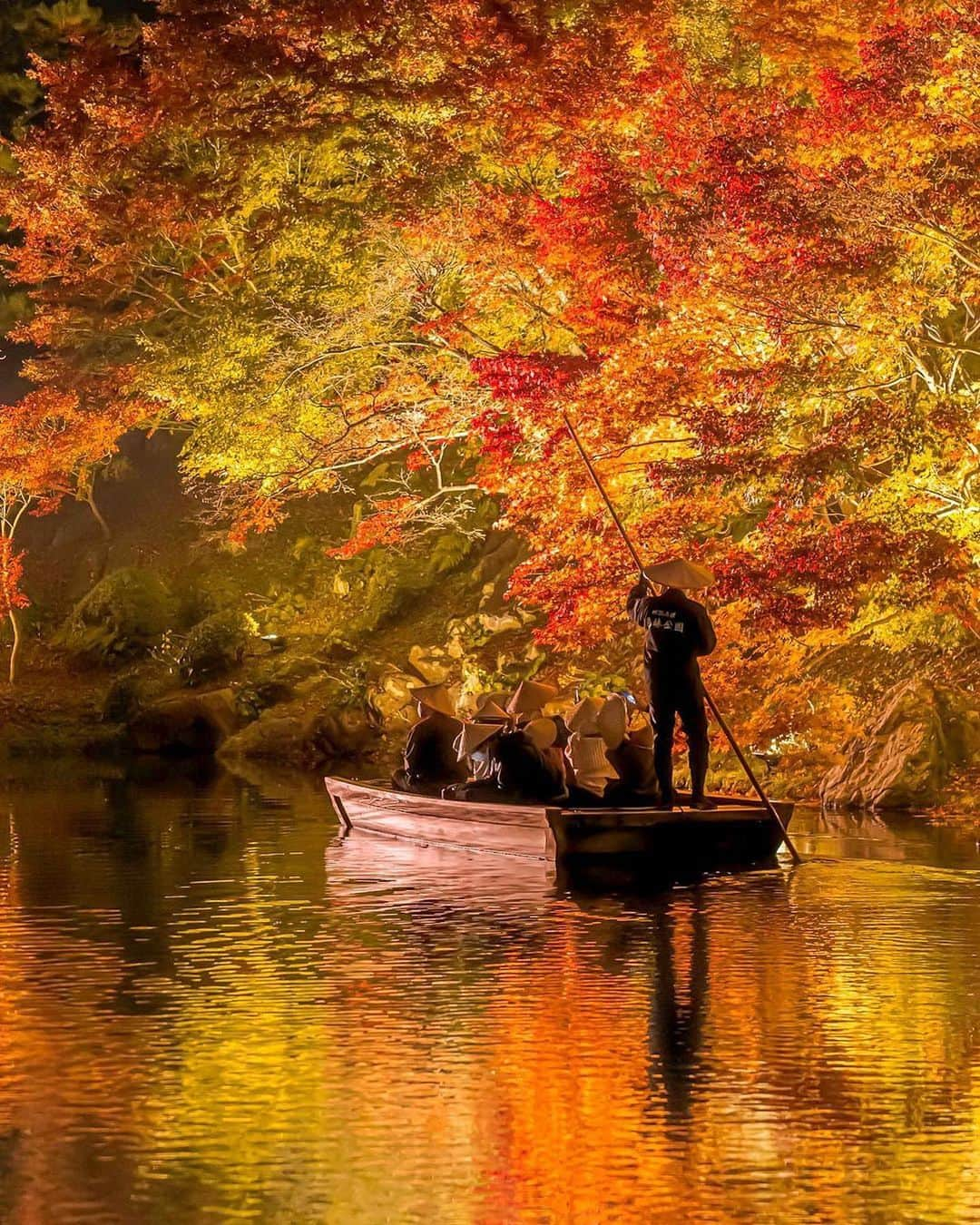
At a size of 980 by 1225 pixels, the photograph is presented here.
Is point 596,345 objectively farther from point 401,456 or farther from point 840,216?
point 401,456

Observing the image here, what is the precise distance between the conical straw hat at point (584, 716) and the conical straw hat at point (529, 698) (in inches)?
11.0

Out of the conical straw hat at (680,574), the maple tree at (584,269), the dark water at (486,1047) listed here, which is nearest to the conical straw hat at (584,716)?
the conical straw hat at (680,574)

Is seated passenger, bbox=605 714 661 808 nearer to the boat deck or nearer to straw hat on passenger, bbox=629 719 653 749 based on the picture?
straw hat on passenger, bbox=629 719 653 749

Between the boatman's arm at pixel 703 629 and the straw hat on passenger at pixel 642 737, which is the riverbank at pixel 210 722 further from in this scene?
the boatman's arm at pixel 703 629

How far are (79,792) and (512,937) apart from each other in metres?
15.7

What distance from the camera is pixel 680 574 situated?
1833 centimetres

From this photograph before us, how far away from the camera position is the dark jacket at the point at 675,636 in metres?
18.1

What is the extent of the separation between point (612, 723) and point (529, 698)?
0.84 metres

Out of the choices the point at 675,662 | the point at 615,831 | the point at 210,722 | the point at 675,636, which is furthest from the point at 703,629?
the point at 210,722

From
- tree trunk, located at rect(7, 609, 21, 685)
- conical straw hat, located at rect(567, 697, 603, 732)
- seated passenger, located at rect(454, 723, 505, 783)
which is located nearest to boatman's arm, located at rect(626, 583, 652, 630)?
conical straw hat, located at rect(567, 697, 603, 732)

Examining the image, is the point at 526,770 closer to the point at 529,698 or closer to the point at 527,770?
the point at 527,770

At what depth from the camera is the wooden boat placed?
17.2m

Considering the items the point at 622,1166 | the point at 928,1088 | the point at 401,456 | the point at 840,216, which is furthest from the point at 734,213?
the point at 401,456

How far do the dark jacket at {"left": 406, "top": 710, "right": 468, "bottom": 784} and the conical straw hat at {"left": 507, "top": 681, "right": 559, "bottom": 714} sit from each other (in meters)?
1.33
